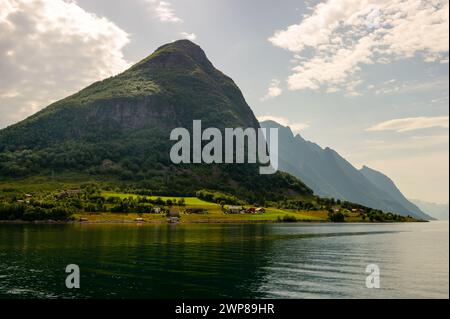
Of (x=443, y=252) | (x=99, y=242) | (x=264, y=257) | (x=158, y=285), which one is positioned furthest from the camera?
(x=99, y=242)

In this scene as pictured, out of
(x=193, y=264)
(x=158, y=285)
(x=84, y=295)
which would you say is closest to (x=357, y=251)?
(x=193, y=264)

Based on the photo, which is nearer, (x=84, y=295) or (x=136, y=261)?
(x=84, y=295)

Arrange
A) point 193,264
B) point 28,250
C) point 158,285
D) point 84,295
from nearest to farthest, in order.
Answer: point 84,295 → point 158,285 → point 193,264 → point 28,250

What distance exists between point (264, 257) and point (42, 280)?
46919 mm

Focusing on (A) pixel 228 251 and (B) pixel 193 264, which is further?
(A) pixel 228 251

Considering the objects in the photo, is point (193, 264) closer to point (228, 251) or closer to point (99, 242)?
point (228, 251)

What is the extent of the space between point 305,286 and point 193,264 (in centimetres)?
2430

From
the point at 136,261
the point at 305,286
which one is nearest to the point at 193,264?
the point at 136,261

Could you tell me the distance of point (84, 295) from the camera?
173 ft
